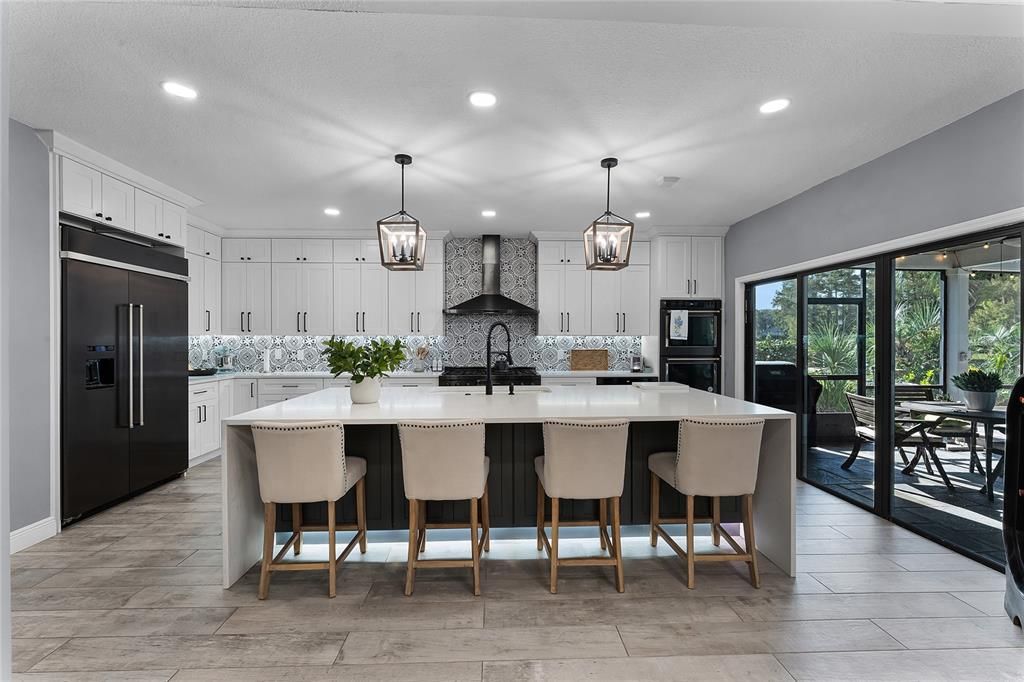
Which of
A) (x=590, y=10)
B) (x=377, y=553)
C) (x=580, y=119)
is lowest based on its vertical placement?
(x=377, y=553)

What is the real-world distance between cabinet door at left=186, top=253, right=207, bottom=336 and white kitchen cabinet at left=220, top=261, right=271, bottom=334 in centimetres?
36

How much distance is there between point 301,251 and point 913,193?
228 inches

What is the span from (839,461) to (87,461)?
225 inches

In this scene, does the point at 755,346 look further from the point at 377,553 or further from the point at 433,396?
the point at 377,553

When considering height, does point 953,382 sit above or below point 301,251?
below

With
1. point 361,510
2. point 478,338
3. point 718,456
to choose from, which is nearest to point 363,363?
point 361,510

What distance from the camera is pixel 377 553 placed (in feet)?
9.51

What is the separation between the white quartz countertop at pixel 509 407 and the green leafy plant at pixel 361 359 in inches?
7.8

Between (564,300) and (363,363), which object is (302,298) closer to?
(564,300)

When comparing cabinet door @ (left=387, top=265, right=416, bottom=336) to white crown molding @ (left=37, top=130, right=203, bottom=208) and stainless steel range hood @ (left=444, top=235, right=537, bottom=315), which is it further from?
white crown molding @ (left=37, top=130, right=203, bottom=208)

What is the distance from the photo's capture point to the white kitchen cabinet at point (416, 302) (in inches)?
233

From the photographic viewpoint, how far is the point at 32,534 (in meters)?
3.01

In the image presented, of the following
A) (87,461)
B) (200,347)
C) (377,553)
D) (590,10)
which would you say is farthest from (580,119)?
(200,347)

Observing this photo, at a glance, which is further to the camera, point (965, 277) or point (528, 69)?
point (965, 277)
